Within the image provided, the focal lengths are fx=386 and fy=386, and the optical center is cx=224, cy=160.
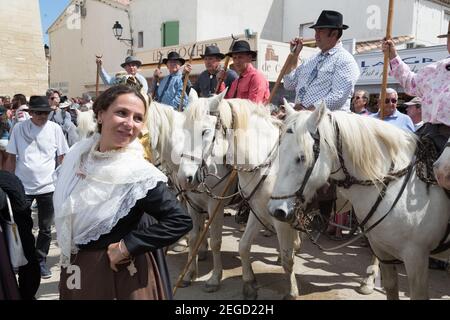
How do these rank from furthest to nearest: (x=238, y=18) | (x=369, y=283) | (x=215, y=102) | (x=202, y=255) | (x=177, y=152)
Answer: (x=238, y=18) < (x=202, y=255) < (x=369, y=283) < (x=177, y=152) < (x=215, y=102)

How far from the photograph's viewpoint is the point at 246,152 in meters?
3.61

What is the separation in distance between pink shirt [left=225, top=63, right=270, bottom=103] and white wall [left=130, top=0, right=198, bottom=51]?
16.6m

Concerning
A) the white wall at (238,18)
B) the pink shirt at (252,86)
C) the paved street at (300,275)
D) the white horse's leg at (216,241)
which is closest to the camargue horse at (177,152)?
the white horse's leg at (216,241)

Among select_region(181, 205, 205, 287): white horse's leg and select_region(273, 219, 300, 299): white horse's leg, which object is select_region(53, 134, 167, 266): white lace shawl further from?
select_region(181, 205, 205, 287): white horse's leg

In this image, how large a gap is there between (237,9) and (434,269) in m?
20.0

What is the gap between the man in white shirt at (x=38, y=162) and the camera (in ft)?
14.6

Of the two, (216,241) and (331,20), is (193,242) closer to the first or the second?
(216,241)

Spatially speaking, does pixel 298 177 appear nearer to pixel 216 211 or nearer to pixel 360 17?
pixel 216 211

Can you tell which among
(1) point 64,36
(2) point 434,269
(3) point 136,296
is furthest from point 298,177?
(1) point 64,36

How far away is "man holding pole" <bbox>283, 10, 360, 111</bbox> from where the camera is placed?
3531mm

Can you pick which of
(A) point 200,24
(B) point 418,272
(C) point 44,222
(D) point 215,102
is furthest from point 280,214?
(A) point 200,24

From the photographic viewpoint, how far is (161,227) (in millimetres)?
1747

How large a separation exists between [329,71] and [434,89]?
1.09m

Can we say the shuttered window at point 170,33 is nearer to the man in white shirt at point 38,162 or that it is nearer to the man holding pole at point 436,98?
the man in white shirt at point 38,162
